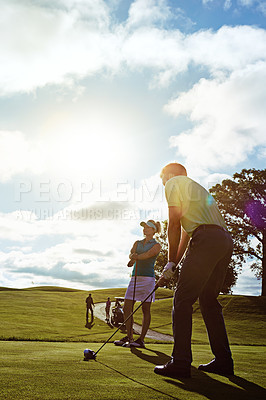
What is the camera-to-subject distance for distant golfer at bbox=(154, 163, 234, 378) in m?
4.04

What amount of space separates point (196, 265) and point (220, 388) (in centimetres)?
123

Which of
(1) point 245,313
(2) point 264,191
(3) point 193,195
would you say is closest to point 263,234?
(2) point 264,191

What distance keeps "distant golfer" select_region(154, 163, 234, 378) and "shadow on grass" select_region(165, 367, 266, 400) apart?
0.85 ft

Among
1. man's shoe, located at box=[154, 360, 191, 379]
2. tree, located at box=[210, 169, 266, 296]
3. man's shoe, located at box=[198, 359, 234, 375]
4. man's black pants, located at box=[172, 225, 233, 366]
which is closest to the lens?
man's shoe, located at box=[154, 360, 191, 379]

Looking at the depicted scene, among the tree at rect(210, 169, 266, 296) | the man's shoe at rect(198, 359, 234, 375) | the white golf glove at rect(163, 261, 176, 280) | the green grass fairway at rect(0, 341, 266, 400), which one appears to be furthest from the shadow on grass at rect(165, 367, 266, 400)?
the tree at rect(210, 169, 266, 296)

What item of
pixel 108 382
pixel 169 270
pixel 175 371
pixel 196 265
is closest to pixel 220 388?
pixel 175 371

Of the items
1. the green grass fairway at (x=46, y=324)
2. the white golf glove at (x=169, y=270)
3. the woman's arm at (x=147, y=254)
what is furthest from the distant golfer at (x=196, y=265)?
the green grass fairway at (x=46, y=324)

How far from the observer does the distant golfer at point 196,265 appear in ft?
13.3

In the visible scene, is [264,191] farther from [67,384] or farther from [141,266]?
[67,384]

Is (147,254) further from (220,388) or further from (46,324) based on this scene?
(46,324)

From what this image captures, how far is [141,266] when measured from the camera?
313 inches

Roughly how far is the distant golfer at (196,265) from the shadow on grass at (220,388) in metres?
0.26

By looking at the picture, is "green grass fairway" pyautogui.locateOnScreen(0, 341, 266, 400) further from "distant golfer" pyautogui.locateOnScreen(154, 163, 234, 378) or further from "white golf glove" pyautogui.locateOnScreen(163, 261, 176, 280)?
"white golf glove" pyautogui.locateOnScreen(163, 261, 176, 280)

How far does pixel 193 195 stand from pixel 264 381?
204 centimetres
